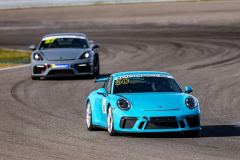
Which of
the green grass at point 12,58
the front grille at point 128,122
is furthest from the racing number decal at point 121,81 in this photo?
the green grass at point 12,58

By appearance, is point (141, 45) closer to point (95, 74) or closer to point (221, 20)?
point (95, 74)

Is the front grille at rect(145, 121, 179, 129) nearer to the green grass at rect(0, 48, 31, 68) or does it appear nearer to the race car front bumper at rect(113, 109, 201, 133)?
A: the race car front bumper at rect(113, 109, 201, 133)

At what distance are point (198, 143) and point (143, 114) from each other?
36.8 inches

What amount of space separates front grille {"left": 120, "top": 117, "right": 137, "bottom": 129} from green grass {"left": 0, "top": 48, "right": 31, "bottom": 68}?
1418 centimetres

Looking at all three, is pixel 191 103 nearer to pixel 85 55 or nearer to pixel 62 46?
pixel 85 55

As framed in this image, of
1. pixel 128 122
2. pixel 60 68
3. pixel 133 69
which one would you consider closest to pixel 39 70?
pixel 60 68

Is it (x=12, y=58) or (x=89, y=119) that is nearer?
(x=89, y=119)

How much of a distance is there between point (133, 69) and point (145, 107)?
38.6ft

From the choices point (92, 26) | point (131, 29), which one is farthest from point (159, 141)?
point (92, 26)

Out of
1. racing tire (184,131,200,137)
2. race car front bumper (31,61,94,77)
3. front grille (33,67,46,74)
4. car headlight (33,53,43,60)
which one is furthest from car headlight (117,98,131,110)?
car headlight (33,53,43,60)

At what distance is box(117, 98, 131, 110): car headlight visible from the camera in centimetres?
808

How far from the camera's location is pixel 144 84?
894 centimetres

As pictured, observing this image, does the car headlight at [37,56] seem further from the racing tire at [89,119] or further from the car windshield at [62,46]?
the racing tire at [89,119]

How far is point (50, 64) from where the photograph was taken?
16.5 meters
